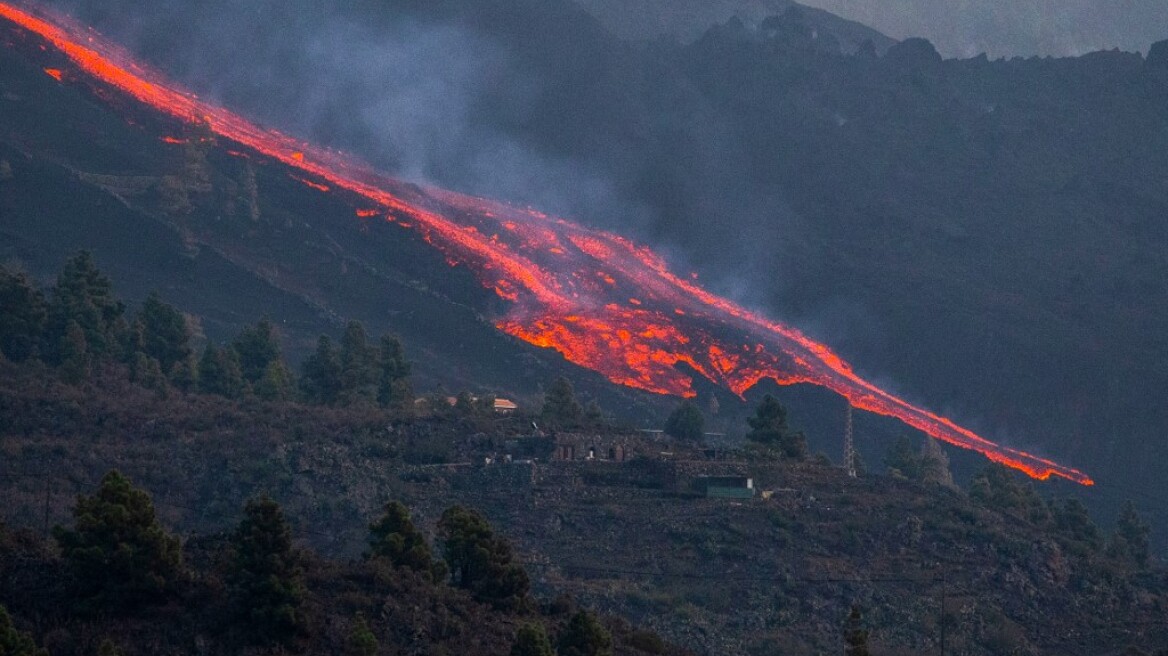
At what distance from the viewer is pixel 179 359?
99.1m

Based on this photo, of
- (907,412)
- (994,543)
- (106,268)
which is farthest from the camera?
(907,412)

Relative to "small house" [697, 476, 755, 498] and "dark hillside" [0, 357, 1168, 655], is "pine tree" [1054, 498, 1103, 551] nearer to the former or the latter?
"dark hillside" [0, 357, 1168, 655]

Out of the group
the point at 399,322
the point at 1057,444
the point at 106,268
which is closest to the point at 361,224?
the point at 399,322

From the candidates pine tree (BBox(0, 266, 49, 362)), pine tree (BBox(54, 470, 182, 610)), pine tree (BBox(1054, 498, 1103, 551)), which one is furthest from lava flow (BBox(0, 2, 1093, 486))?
pine tree (BBox(54, 470, 182, 610))

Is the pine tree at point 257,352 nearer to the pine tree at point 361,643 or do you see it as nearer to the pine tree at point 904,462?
the pine tree at point 904,462

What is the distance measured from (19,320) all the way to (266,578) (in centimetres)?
5281

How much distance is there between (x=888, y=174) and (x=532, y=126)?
41.8 m

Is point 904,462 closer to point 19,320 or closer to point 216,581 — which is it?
point 19,320

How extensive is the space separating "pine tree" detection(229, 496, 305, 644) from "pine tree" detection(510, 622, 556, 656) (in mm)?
5716

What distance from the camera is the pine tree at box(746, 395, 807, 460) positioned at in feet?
310

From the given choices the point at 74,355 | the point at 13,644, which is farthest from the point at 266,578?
the point at 74,355

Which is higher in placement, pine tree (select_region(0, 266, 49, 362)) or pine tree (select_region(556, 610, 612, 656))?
pine tree (select_region(0, 266, 49, 362))

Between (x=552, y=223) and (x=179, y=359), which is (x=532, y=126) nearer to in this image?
(x=552, y=223)

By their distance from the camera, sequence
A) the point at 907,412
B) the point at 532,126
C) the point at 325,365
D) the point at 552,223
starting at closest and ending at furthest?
the point at 325,365 < the point at 907,412 < the point at 552,223 < the point at 532,126
